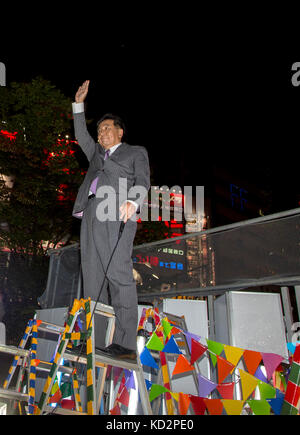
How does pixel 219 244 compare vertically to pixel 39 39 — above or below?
below

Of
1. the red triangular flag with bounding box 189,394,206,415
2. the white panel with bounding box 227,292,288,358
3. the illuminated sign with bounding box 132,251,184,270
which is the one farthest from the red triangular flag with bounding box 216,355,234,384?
the illuminated sign with bounding box 132,251,184,270

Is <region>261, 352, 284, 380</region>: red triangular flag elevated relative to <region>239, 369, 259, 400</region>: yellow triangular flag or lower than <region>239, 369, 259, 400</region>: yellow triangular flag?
elevated

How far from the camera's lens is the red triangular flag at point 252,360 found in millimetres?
2246

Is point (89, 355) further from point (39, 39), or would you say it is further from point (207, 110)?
point (207, 110)

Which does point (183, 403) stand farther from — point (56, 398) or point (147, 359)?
point (56, 398)

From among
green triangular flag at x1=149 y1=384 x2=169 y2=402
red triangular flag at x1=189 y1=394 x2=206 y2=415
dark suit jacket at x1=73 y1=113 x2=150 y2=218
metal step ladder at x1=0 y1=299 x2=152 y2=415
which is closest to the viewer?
metal step ladder at x1=0 y1=299 x2=152 y2=415

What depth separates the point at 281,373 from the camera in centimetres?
274

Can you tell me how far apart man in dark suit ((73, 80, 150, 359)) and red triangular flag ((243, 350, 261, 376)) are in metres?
0.87

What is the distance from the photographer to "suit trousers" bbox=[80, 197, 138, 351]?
1942mm

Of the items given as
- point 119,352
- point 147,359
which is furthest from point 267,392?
point 119,352

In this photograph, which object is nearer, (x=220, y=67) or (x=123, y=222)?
(x=123, y=222)

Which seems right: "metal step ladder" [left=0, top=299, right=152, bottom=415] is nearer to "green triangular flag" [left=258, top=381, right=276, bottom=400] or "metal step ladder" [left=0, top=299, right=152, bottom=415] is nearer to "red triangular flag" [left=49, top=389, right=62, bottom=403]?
"red triangular flag" [left=49, top=389, right=62, bottom=403]

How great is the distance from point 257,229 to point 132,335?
206 cm
